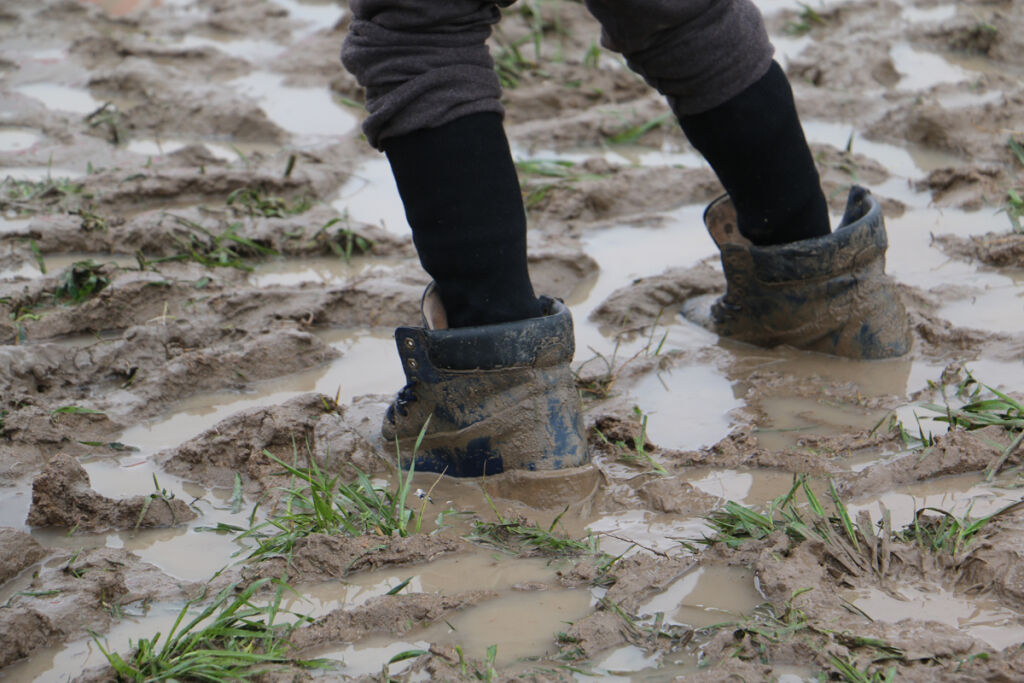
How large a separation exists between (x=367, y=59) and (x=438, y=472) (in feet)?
2.52

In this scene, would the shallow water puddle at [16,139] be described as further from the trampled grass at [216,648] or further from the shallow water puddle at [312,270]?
the trampled grass at [216,648]

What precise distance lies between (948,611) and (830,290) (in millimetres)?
1041

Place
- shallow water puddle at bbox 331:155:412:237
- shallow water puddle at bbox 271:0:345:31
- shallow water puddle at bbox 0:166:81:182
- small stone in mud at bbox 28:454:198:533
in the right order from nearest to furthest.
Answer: small stone in mud at bbox 28:454:198:533 < shallow water puddle at bbox 331:155:412:237 < shallow water puddle at bbox 0:166:81:182 < shallow water puddle at bbox 271:0:345:31

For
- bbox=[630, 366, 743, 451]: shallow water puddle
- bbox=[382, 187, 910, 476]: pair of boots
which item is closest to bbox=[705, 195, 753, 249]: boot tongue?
bbox=[382, 187, 910, 476]: pair of boots

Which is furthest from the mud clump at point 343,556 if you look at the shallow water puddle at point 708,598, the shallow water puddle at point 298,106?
the shallow water puddle at point 298,106

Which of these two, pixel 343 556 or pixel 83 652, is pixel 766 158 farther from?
pixel 83 652

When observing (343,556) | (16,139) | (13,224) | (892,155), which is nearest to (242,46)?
(16,139)

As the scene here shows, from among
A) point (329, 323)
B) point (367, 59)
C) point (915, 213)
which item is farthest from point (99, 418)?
point (915, 213)

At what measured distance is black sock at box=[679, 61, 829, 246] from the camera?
2070 millimetres

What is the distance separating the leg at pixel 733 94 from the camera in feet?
6.34

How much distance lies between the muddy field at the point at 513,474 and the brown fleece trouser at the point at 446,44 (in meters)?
0.64

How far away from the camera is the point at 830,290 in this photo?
2307 mm

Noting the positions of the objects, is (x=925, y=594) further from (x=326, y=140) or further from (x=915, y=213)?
(x=326, y=140)

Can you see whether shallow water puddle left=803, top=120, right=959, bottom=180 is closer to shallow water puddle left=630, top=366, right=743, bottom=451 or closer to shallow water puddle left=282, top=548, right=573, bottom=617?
shallow water puddle left=630, top=366, right=743, bottom=451
